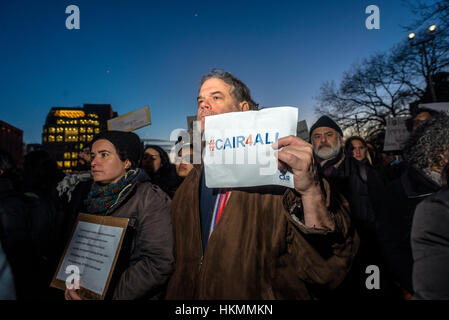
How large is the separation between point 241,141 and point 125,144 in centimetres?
148

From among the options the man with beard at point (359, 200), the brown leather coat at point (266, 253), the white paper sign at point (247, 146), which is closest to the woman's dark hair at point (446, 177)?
the brown leather coat at point (266, 253)

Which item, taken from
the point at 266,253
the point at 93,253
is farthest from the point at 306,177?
the point at 93,253

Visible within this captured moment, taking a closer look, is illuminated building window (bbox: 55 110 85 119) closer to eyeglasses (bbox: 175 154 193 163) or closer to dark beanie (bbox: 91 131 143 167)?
eyeglasses (bbox: 175 154 193 163)

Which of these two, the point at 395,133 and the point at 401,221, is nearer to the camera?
the point at 401,221

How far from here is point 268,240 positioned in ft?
4.41

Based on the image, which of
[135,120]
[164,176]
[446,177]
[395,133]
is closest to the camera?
[446,177]

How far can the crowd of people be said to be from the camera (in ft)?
3.86

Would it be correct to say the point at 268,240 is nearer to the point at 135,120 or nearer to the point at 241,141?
the point at 241,141

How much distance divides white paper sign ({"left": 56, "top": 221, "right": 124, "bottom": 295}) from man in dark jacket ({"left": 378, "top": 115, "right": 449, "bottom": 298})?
2.11 meters

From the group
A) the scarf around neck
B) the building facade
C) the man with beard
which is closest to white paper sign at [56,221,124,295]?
the scarf around neck

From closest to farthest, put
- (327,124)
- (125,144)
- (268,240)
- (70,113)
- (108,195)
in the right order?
(268,240), (108,195), (125,144), (327,124), (70,113)

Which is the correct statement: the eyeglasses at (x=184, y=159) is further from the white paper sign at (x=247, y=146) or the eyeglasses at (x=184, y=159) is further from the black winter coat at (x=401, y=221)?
the black winter coat at (x=401, y=221)

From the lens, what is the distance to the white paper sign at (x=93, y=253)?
1.55 m
